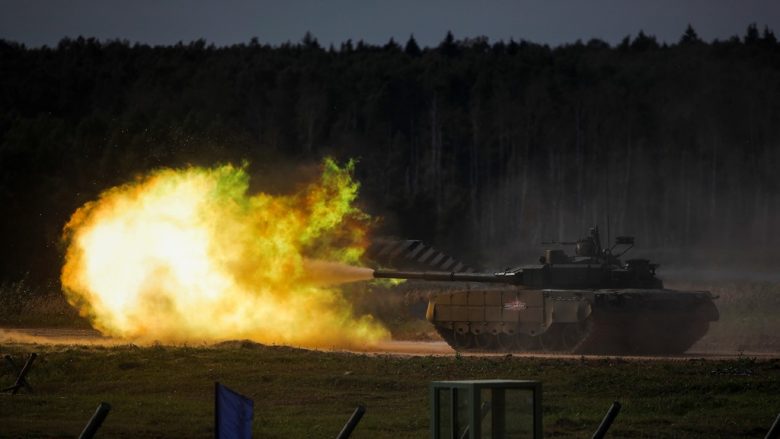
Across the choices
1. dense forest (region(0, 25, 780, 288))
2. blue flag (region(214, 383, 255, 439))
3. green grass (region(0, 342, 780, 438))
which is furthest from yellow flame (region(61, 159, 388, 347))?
A: blue flag (region(214, 383, 255, 439))

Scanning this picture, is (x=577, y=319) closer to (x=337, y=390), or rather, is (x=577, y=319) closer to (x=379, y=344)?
(x=379, y=344)

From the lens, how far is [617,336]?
42781 mm

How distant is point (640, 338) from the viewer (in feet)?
141

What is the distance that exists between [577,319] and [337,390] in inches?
490

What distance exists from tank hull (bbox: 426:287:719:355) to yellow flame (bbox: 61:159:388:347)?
3619 millimetres

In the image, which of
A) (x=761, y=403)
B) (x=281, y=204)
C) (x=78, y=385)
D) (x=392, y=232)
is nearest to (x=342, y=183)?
(x=281, y=204)

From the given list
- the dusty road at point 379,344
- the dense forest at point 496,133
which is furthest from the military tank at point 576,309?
the dense forest at point 496,133

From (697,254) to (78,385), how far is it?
216 ft

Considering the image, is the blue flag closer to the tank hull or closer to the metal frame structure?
the metal frame structure

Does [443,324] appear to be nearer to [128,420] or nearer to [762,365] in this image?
[762,365]

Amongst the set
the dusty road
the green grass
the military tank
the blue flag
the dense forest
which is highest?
the dense forest

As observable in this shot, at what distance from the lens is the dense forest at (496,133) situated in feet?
295

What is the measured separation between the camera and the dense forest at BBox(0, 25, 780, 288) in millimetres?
89875

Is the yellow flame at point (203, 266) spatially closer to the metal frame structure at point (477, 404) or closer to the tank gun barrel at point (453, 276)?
the tank gun barrel at point (453, 276)
